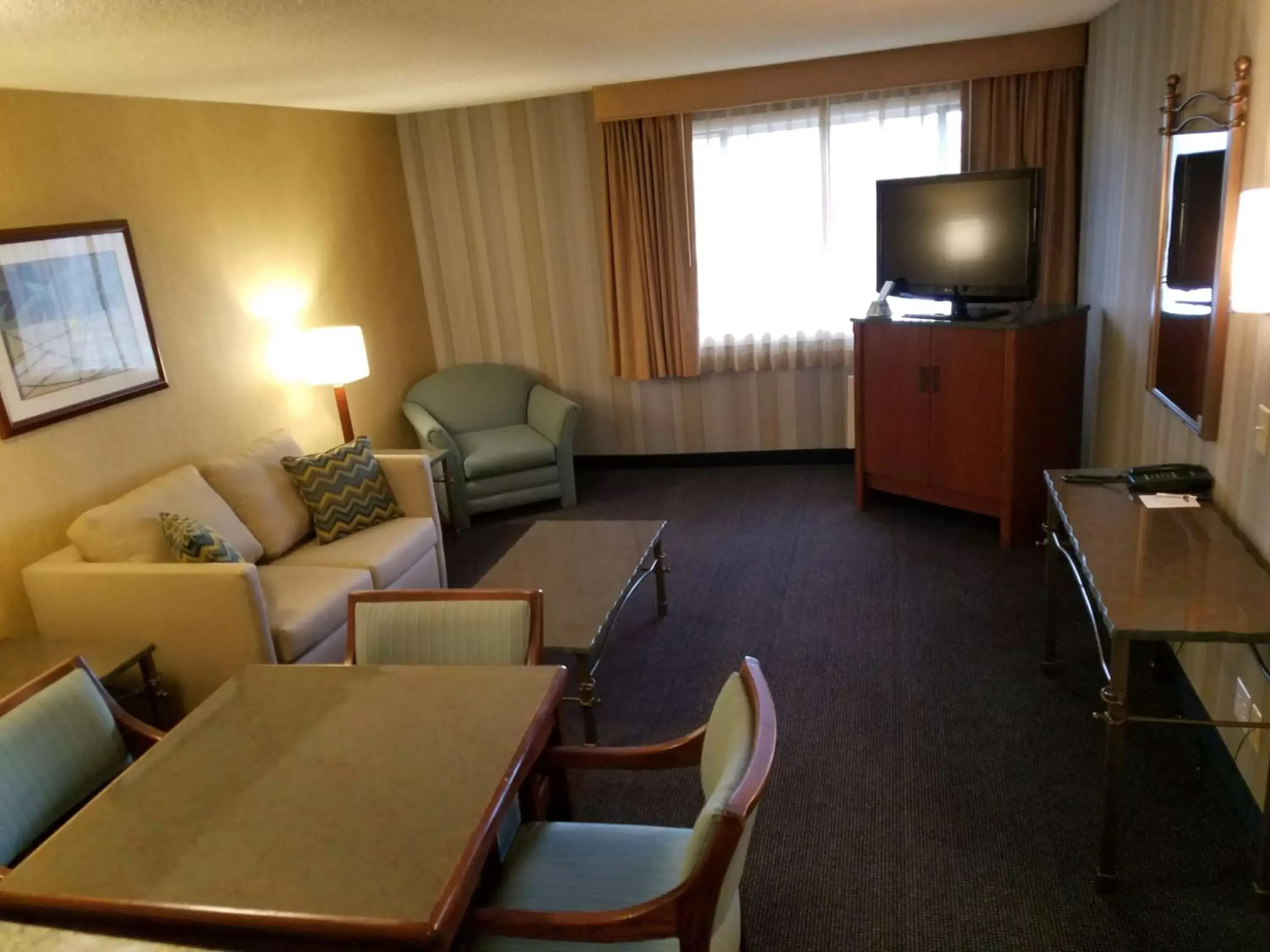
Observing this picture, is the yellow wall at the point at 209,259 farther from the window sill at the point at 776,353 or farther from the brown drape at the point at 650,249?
the window sill at the point at 776,353

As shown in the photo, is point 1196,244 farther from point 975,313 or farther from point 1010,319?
point 975,313

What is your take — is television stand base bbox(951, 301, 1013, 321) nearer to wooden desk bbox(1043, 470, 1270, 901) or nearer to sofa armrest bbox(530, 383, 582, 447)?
wooden desk bbox(1043, 470, 1270, 901)

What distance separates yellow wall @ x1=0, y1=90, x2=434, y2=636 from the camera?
121 inches

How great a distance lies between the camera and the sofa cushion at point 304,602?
3029 mm

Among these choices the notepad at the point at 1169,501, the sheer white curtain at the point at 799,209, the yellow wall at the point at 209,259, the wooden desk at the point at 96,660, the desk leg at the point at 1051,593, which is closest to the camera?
the notepad at the point at 1169,501

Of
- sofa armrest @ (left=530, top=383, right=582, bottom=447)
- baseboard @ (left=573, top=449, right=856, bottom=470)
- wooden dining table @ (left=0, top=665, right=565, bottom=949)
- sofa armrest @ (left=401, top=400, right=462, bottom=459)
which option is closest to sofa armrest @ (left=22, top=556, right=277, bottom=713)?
wooden dining table @ (left=0, top=665, right=565, bottom=949)

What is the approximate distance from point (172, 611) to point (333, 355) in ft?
5.68

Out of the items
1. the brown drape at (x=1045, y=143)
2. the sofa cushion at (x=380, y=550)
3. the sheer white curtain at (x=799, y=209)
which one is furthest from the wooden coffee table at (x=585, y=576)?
the brown drape at (x=1045, y=143)

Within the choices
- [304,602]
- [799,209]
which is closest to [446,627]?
[304,602]

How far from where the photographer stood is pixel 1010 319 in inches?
159

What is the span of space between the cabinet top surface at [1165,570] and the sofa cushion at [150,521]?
2.86 meters

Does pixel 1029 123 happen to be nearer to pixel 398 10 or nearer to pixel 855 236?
pixel 855 236

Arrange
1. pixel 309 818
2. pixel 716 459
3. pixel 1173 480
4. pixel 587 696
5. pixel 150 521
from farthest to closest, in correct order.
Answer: pixel 716 459
pixel 150 521
pixel 587 696
pixel 1173 480
pixel 309 818

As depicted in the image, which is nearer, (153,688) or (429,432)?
(153,688)
